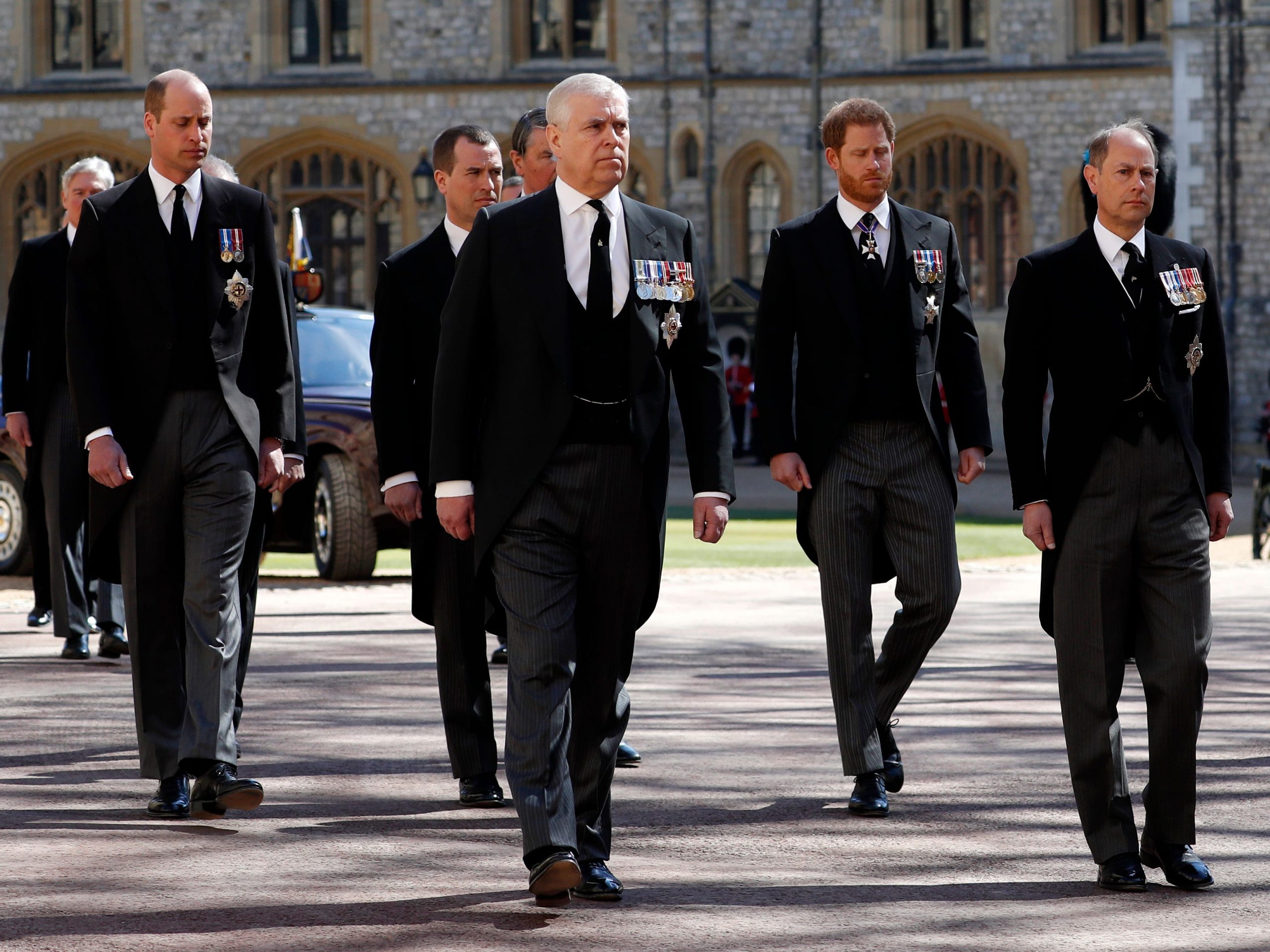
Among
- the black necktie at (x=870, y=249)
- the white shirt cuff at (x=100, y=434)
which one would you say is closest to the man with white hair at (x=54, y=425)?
the white shirt cuff at (x=100, y=434)

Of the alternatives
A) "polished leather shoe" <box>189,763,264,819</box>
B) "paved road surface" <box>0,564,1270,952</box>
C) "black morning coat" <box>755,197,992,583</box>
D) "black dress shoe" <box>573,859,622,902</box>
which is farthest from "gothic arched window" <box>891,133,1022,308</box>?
"black dress shoe" <box>573,859,622,902</box>

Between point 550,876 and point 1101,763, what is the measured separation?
1.33 m

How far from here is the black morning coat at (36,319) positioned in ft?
28.9

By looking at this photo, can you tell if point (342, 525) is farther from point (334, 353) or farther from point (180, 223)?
point (180, 223)

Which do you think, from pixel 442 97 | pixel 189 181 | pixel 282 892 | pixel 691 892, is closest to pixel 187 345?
pixel 189 181

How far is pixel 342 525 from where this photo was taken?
40.4 ft

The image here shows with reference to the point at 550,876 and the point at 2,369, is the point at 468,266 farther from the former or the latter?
the point at 2,369

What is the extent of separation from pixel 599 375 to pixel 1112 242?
130cm

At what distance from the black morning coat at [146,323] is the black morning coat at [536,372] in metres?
1.10

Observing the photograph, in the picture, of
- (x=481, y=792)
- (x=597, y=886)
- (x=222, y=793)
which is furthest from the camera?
(x=481, y=792)

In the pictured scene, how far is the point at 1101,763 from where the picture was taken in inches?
193

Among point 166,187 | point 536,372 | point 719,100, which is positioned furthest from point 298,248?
point 719,100

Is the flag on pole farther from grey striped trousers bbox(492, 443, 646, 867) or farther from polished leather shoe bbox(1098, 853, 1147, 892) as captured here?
polished leather shoe bbox(1098, 853, 1147, 892)

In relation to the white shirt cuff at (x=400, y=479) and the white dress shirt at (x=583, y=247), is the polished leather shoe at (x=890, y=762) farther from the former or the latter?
the white dress shirt at (x=583, y=247)
